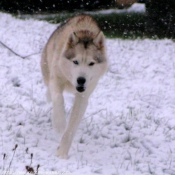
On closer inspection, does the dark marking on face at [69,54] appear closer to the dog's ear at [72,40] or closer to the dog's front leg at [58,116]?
the dog's ear at [72,40]

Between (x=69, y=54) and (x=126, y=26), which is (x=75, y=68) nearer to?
(x=69, y=54)

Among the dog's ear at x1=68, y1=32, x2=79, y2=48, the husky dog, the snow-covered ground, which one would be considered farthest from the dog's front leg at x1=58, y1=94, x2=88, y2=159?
the dog's ear at x1=68, y1=32, x2=79, y2=48

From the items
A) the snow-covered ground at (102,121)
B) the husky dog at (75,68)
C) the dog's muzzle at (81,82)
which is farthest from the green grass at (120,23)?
the dog's muzzle at (81,82)

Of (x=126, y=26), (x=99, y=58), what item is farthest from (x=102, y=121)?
(x=126, y=26)

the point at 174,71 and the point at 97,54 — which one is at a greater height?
the point at 97,54

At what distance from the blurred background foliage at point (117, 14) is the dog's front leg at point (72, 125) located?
10.6 metres

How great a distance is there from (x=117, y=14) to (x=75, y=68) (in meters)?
19.3

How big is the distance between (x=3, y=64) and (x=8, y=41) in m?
2.21

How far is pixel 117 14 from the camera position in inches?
957

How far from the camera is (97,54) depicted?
5648 millimetres

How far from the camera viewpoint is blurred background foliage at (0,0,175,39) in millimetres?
16672

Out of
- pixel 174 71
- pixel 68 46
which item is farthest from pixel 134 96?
pixel 68 46

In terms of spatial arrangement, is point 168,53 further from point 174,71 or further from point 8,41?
point 8,41

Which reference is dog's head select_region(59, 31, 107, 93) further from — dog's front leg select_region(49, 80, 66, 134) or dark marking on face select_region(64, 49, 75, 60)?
dog's front leg select_region(49, 80, 66, 134)
